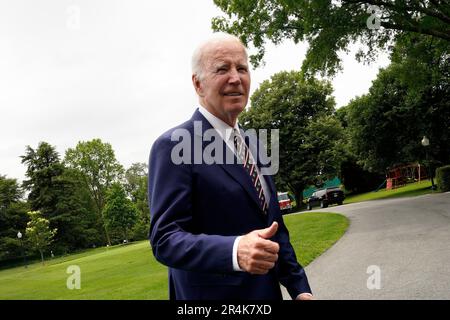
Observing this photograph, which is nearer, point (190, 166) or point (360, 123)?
point (190, 166)

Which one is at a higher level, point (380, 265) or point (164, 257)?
point (164, 257)

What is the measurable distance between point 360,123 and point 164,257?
3342 cm

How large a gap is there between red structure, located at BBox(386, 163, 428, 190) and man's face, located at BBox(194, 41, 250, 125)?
1637 inches

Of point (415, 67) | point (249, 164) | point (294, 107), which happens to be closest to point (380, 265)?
point (249, 164)

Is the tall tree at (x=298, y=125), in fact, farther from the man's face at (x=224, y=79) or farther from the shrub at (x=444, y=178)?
the man's face at (x=224, y=79)

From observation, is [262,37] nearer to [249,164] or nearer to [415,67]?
[415,67]

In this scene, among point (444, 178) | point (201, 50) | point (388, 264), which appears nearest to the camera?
point (201, 50)

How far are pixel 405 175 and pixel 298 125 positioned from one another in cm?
1555

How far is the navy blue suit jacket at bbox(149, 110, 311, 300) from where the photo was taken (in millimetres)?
1291

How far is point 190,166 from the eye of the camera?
1.50 metres

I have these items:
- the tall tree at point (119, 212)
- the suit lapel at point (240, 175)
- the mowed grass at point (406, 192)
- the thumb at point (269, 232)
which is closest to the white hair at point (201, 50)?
the suit lapel at point (240, 175)

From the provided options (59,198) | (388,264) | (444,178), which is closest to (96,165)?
(59,198)

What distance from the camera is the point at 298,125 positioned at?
136 feet

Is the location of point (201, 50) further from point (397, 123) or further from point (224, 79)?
point (397, 123)
